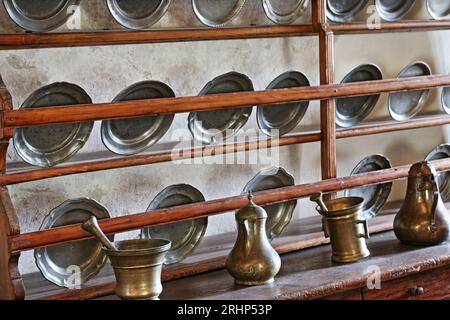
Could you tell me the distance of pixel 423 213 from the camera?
317 cm

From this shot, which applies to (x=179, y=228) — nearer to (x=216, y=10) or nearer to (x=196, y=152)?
(x=196, y=152)

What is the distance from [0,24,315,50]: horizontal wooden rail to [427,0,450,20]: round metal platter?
0.83 m

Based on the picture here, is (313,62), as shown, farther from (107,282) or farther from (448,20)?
(107,282)

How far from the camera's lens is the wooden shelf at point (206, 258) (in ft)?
8.89

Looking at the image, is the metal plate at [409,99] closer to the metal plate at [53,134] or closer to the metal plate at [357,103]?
the metal plate at [357,103]

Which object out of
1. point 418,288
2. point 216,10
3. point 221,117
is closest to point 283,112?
point 221,117

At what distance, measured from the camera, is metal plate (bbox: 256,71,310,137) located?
3.31 meters

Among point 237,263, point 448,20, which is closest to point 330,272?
point 237,263

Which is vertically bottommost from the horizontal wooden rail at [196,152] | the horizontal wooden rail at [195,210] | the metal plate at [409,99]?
the horizontal wooden rail at [195,210]

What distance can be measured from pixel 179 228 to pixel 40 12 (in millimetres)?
868

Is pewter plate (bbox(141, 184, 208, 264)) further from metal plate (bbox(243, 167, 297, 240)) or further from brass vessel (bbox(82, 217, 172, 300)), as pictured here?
brass vessel (bbox(82, 217, 172, 300))

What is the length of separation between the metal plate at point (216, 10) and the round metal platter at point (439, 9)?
42.1 inches

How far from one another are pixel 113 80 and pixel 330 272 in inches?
38.4

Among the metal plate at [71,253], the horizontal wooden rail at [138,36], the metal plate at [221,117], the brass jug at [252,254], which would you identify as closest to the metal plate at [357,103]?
the horizontal wooden rail at [138,36]
